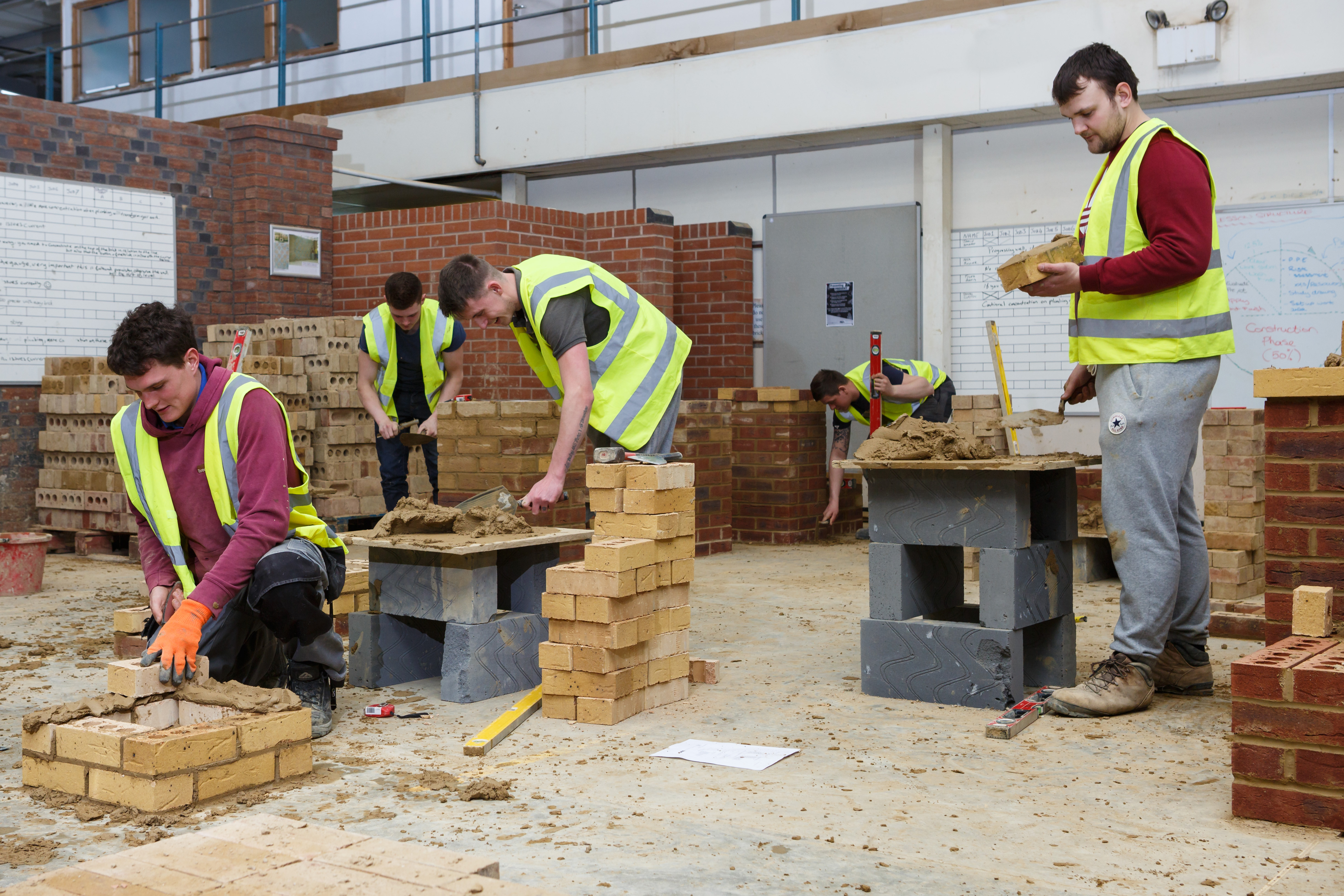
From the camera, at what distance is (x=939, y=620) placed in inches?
193

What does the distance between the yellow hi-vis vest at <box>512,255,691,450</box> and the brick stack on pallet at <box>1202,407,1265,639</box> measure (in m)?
3.36

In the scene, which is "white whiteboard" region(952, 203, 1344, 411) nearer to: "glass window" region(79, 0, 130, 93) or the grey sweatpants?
the grey sweatpants

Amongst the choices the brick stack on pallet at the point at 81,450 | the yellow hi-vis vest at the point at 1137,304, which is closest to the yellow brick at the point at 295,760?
the yellow hi-vis vest at the point at 1137,304

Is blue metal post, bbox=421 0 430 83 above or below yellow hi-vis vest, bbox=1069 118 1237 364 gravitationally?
above

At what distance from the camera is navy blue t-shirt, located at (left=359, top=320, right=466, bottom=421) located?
7.27 metres

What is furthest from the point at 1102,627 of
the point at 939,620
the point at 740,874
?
the point at 740,874

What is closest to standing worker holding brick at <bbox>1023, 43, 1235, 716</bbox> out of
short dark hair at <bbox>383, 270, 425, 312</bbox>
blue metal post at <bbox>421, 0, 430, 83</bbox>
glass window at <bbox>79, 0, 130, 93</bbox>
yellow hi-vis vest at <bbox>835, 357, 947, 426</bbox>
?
short dark hair at <bbox>383, 270, 425, 312</bbox>

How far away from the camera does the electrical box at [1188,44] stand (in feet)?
27.7

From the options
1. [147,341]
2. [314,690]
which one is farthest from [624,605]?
[147,341]

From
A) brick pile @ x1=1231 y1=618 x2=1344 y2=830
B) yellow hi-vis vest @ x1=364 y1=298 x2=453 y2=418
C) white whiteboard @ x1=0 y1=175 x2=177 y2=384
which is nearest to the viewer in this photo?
brick pile @ x1=1231 y1=618 x2=1344 y2=830

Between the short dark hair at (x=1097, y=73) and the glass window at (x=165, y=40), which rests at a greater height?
the glass window at (x=165, y=40)

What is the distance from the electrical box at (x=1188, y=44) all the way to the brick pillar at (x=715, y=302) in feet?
12.4

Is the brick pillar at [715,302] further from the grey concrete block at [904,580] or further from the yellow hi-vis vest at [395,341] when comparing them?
the grey concrete block at [904,580]

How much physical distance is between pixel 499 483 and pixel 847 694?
3.06m
